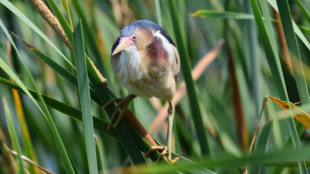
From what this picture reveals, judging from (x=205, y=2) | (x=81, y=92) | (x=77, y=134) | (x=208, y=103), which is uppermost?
(x=205, y=2)

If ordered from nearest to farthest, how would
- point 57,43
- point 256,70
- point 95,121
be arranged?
point 95,121 → point 256,70 → point 57,43

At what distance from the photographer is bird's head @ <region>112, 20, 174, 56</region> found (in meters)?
0.93

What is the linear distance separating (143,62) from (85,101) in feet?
1.33

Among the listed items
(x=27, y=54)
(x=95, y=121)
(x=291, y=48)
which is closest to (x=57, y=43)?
(x=27, y=54)

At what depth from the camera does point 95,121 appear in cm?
82

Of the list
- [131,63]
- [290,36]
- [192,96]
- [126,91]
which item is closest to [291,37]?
[290,36]

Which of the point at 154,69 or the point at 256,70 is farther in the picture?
the point at 256,70

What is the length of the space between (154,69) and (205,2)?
64cm

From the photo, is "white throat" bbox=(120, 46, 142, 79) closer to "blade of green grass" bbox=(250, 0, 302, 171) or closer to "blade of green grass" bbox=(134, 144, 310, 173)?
"blade of green grass" bbox=(250, 0, 302, 171)

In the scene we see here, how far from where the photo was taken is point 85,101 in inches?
25.1

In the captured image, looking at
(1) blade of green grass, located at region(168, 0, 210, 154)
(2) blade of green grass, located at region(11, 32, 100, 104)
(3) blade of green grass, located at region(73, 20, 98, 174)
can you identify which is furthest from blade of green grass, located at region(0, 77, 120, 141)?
(1) blade of green grass, located at region(168, 0, 210, 154)

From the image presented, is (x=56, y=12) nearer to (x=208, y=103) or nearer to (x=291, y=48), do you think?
(x=291, y=48)

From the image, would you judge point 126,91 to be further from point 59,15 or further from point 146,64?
point 59,15

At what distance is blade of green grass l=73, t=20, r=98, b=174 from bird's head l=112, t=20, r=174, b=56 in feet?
0.83
